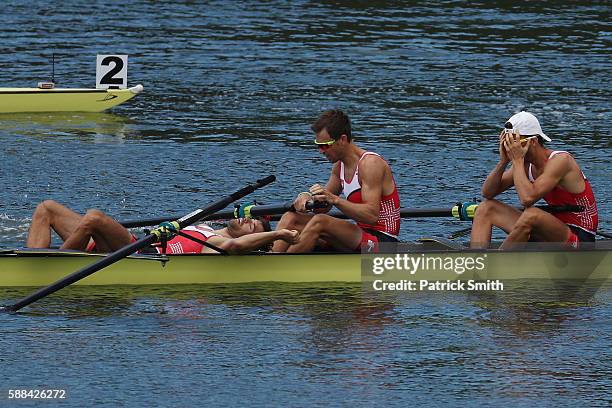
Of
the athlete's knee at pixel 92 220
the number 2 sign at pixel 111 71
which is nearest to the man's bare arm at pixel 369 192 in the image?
the athlete's knee at pixel 92 220

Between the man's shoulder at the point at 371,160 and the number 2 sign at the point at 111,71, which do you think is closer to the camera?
the man's shoulder at the point at 371,160

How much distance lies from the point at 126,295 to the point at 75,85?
1635 centimetres

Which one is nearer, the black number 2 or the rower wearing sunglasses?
the rower wearing sunglasses

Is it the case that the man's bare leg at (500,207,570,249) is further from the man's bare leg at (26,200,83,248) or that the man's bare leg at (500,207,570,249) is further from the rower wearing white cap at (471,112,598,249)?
the man's bare leg at (26,200,83,248)

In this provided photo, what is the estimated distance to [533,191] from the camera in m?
14.4

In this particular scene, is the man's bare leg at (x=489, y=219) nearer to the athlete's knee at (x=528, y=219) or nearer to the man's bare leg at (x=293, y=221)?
the athlete's knee at (x=528, y=219)

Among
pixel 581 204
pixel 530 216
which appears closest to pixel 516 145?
pixel 530 216

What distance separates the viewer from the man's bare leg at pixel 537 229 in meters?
14.5

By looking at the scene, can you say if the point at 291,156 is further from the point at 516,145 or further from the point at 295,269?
the point at 516,145

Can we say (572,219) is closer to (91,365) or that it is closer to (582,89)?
(91,365)

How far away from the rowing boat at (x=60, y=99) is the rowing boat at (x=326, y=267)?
1230 cm

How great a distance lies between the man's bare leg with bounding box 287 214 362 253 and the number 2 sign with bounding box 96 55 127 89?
1201 cm

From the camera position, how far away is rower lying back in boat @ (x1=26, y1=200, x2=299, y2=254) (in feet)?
47.4

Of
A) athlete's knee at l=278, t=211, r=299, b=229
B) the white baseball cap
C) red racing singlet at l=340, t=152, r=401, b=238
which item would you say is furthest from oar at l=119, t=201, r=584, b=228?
the white baseball cap
